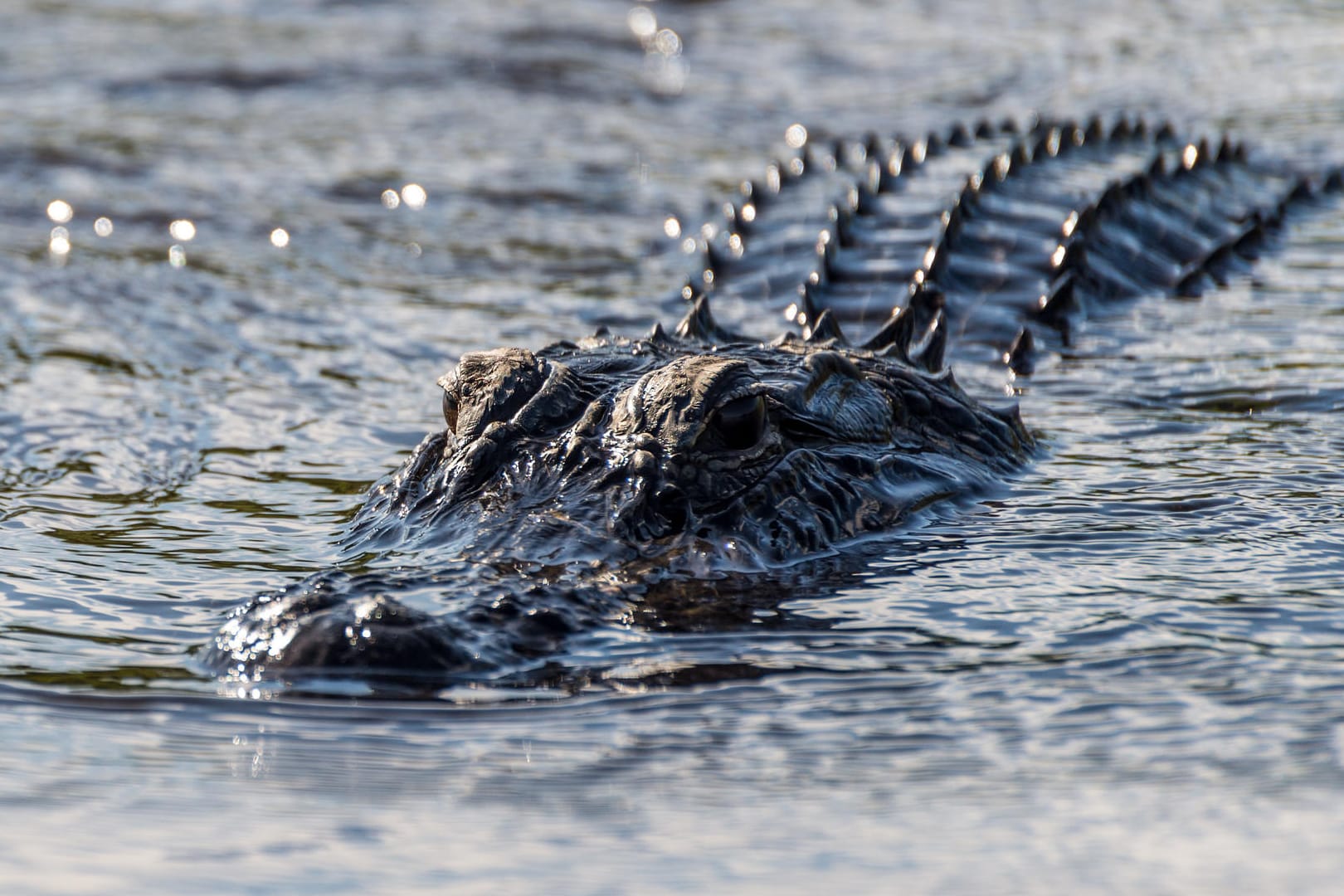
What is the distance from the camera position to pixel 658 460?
369cm

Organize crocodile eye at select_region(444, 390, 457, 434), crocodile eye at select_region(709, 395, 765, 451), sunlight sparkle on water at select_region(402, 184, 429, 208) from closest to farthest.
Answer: crocodile eye at select_region(709, 395, 765, 451)
crocodile eye at select_region(444, 390, 457, 434)
sunlight sparkle on water at select_region(402, 184, 429, 208)

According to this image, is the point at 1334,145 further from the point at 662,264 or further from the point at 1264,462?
the point at 1264,462

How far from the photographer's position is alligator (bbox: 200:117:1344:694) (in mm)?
3094

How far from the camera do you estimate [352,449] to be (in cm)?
519

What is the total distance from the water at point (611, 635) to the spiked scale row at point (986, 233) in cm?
28

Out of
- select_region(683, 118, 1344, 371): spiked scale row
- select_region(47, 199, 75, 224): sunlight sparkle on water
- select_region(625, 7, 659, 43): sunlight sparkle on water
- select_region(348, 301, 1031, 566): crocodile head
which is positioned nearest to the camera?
select_region(348, 301, 1031, 566): crocodile head

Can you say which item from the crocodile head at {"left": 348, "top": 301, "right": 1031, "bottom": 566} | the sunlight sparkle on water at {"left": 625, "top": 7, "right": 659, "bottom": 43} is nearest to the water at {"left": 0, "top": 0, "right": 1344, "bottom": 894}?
the crocodile head at {"left": 348, "top": 301, "right": 1031, "bottom": 566}

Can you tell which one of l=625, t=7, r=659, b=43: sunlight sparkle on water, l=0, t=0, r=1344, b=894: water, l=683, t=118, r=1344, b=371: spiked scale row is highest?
l=625, t=7, r=659, b=43: sunlight sparkle on water

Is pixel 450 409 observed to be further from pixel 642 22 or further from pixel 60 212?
pixel 642 22

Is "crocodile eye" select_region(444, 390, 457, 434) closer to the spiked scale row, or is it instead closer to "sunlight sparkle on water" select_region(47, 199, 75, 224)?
the spiked scale row

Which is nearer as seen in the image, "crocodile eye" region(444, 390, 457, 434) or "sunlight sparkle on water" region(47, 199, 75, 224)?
"crocodile eye" region(444, 390, 457, 434)

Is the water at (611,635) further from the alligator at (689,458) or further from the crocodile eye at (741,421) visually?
the crocodile eye at (741,421)

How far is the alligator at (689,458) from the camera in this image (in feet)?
10.2

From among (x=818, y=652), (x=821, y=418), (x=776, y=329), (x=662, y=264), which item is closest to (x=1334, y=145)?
(x=662, y=264)
